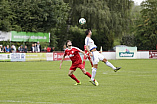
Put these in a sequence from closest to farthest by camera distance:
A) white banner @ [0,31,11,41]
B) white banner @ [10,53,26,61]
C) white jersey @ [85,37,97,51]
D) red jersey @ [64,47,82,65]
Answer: white jersey @ [85,37,97,51]
red jersey @ [64,47,82,65]
white banner @ [10,53,26,61]
white banner @ [0,31,11,41]

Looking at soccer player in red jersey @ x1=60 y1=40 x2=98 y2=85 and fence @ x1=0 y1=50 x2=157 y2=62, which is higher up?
soccer player in red jersey @ x1=60 y1=40 x2=98 y2=85

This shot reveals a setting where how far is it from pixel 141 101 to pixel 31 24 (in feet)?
134

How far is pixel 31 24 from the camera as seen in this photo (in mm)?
49812

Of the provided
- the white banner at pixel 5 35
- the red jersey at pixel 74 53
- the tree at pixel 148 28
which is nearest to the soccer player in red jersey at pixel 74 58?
the red jersey at pixel 74 53

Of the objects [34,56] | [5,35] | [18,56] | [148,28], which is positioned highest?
[148,28]

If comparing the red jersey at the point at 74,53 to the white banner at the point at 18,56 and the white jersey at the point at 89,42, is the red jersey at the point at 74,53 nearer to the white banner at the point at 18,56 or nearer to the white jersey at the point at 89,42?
the white jersey at the point at 89,42

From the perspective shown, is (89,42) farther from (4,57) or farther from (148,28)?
(148,28)

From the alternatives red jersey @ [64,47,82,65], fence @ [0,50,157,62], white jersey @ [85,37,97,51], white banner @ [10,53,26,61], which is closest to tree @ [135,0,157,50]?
fence @ [0,50,157,62]

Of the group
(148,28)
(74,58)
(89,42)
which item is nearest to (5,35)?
(148,28)

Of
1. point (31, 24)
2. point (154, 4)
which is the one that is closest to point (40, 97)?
point (31, 24)

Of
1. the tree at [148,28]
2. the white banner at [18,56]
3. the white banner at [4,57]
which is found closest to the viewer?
the white banner at [4,57]

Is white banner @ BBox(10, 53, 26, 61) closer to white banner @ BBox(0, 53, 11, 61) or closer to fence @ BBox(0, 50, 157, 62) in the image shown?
fence @ BBox(0, 50, 157, 62)

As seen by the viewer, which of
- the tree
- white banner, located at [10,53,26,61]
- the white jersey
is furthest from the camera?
the tree

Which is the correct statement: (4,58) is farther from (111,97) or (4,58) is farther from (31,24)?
(111,97)
